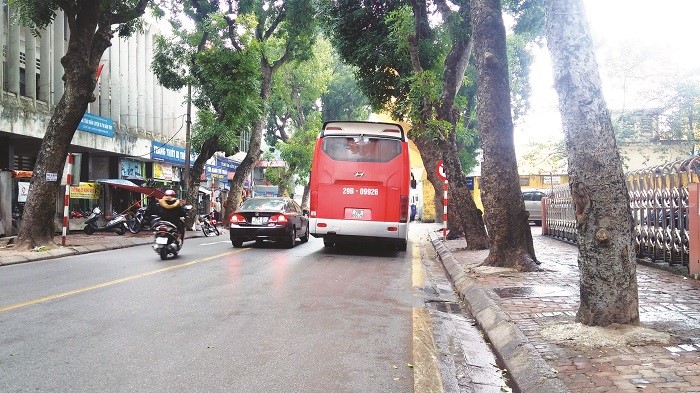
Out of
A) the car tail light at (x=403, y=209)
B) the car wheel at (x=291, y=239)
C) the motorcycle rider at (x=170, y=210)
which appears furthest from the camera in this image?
the car wheel at (x=291, y=239)

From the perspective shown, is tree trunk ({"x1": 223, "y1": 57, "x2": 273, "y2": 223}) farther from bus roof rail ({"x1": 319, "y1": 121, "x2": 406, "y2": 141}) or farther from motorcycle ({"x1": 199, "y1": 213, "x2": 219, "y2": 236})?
bus roof rail ({"x1": 319, "y1": 121, "x2": 406, "y2": 141})

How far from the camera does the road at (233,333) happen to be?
4.25 meters

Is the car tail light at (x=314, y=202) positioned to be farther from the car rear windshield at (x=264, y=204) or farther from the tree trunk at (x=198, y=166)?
the tree trunk at (x=198, y=166)

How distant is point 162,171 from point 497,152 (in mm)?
25704

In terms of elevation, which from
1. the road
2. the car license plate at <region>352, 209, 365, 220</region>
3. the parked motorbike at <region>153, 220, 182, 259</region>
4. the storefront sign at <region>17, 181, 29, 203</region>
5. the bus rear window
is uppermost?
the bus rear window

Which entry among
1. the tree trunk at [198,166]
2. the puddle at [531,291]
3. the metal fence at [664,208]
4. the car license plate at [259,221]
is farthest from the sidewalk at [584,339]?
the tree trunk at [198,166]

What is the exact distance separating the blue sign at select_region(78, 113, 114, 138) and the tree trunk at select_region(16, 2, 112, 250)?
7941 millimetres

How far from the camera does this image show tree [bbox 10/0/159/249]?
14453 mm

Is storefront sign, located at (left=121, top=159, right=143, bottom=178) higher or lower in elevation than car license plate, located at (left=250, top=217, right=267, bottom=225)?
higher

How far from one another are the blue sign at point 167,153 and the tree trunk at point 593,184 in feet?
89.0

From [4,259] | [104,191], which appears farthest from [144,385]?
[104,191]

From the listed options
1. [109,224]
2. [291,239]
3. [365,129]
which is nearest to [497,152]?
[365,129]

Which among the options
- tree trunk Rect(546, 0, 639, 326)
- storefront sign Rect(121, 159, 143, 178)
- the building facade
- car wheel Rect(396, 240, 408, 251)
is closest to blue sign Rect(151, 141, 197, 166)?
the building facade

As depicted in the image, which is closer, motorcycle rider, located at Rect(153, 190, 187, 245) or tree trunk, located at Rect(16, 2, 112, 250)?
motorcycle rider, located at Rect(153, 190, 187, 245)
